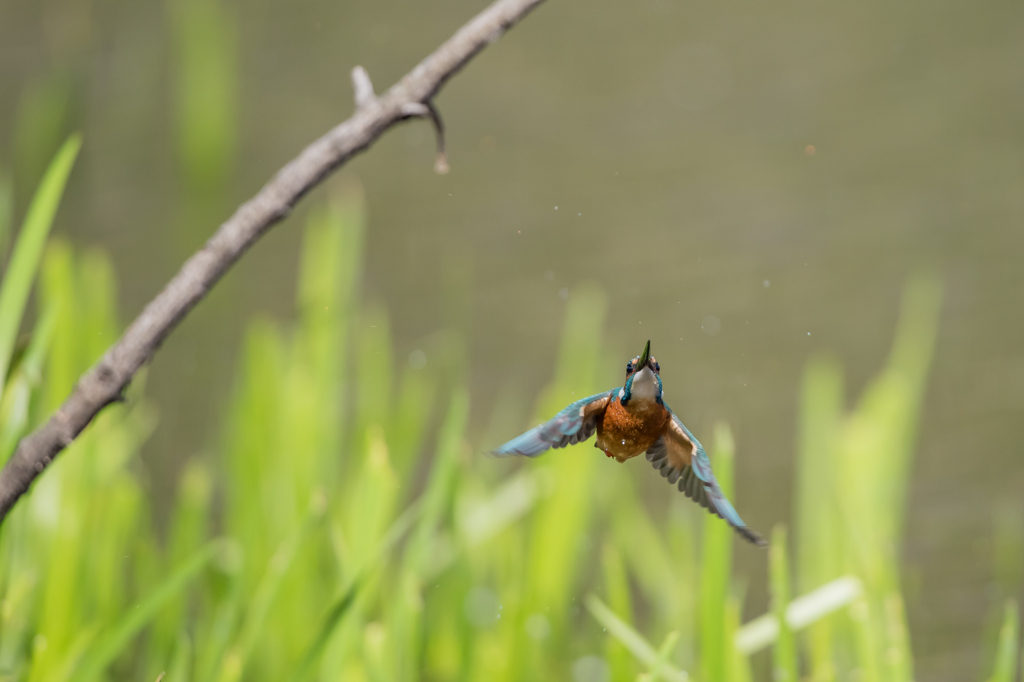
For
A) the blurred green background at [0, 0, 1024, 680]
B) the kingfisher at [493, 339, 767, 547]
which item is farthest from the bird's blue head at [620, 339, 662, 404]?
the blurred green background at [0, 0, 1024, 680]

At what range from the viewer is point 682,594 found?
19.1 inches

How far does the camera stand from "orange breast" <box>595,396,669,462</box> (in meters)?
0.13

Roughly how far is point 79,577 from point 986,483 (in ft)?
2.49

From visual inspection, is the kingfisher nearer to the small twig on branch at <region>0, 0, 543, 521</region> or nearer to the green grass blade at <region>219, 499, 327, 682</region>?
the small twig on branch at <region>0, 0, 543, 521</region>

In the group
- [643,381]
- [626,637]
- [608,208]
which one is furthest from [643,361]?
[608,208]

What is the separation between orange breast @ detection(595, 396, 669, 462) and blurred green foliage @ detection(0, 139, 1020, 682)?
13 centimetres

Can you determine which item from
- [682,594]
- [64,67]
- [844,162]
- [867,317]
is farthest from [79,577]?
[844,162]

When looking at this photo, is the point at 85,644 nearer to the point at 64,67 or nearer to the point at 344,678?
the point at 344,678

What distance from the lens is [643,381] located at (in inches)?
5.0

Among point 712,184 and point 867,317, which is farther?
point 712,184

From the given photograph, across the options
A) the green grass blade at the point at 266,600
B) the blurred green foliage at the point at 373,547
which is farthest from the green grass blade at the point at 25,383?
the green grass blade at the point at 266,600

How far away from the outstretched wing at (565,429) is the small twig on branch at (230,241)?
0.07m

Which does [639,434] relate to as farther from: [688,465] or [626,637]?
[626,637]

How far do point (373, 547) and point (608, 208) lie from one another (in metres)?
0.82
